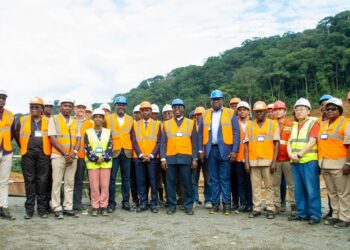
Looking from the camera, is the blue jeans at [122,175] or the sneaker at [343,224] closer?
the sneaker at [343,224]

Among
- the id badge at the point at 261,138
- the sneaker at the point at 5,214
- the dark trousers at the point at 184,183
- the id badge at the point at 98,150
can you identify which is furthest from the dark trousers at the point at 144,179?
the sneaker at the point at 5,214

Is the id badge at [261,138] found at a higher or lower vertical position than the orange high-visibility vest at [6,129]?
lower

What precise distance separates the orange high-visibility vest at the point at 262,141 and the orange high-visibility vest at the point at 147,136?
6.34ft

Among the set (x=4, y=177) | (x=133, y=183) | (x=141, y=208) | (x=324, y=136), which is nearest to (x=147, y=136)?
(x=133, y=183)

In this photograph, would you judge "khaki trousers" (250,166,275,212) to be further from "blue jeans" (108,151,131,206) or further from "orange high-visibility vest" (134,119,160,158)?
"blue jeans" (108,151,131,206)

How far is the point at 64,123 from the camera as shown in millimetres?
6621

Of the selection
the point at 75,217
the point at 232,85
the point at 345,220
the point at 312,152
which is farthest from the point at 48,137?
the point at 232,85

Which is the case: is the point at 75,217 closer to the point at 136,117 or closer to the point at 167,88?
the point at 136,117

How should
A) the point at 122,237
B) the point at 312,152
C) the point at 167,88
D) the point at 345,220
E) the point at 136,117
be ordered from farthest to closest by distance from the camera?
the point at 167,88 < the point at 136,117 < the point at 312,152 < the point at 345,220 < the point at 122,237

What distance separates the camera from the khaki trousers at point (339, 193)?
228 inches

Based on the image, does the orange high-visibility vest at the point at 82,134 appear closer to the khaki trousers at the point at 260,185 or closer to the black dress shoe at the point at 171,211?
the black dress shoe at the point at 171,211

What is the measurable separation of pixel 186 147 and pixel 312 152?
231 centimetres

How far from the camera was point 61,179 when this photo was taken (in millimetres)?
6582

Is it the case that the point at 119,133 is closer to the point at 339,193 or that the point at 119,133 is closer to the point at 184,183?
the point at 184,183
